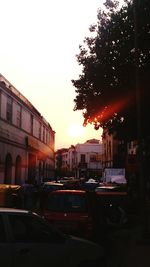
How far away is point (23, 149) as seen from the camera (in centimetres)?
5084

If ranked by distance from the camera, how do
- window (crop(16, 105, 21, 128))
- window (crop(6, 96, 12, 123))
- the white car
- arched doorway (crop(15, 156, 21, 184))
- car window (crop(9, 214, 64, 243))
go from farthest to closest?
1. arched doorway (crop(15, 156, 21, 184))
2. window (crop(16, 105, 21, 128))
3. window (crop(6, 96, 12, 123))
4. car window (crop(9, 214, 64, 243))
5. the white car

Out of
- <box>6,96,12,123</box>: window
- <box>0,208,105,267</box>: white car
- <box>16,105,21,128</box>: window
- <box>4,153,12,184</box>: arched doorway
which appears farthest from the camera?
<box>16,105,21,128</box>: window

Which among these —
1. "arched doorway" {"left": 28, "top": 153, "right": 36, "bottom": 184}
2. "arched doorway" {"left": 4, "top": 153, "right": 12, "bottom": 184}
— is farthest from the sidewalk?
"arched doorway" {"left": 28, "top": 153, "right": 36, "bottom": 184}

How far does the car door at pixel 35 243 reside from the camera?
8.29 metres

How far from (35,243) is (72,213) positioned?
6224mm

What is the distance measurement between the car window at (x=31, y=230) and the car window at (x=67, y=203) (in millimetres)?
6017

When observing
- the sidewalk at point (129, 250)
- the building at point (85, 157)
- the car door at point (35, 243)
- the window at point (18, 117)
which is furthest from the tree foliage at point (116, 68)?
the building at point (85, 157)

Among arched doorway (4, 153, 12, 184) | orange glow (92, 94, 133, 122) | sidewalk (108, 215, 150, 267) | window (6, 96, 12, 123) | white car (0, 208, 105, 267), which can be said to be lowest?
sidewalk (108, 215, 150, 267)

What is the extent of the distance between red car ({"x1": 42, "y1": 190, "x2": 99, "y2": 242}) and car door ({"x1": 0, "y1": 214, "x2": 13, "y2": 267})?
629cm

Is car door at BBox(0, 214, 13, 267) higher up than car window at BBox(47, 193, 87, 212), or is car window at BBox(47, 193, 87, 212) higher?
car window at BBox(47, 193, 87, 212)

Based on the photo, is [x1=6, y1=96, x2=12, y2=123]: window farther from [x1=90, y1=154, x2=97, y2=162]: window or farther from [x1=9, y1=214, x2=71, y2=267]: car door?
[x1=90, y1=154, x2=97, y2=162]: window

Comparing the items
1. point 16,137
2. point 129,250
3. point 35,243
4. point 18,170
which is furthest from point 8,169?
point 35,243

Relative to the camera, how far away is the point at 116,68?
29.0 meters

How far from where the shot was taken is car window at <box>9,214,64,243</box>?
841 centimetres
